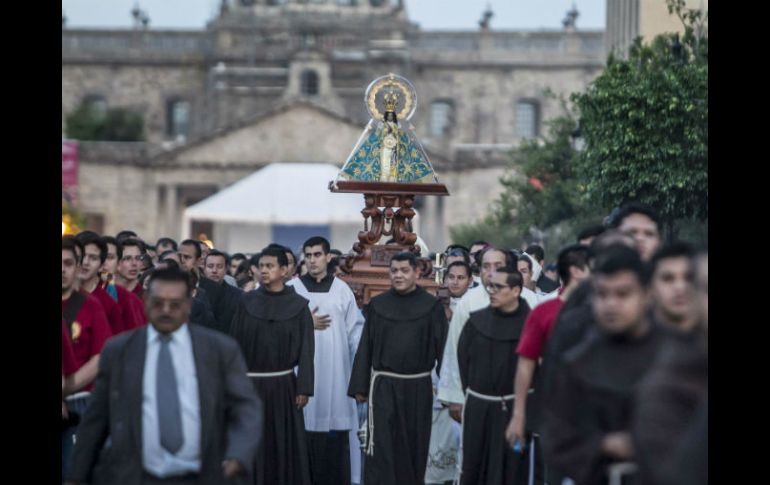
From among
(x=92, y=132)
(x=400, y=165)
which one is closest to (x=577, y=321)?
(x=400, y=165)

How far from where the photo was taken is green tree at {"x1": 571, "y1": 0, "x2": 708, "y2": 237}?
20641 mm

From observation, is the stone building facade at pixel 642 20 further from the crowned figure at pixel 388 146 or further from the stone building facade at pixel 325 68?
the stone building facade at pixel 325 68

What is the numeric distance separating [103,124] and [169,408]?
6358cm

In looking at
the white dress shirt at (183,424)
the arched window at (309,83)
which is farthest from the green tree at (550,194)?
the arched window at (309,83)

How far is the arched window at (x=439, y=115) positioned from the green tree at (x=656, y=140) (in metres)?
52.4

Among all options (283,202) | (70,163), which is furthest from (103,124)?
(283,202)

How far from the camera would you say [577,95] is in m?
22.9

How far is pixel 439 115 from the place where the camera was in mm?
75000

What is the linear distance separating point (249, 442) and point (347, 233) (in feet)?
130

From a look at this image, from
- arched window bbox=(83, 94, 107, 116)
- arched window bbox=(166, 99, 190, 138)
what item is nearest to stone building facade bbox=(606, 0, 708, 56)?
arched window bbox=(166, 99, 190, 138)

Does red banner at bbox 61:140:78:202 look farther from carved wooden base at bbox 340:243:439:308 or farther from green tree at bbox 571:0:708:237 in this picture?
carved wooden base at bbox 340:243:439:308

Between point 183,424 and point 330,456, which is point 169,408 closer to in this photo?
point 183,424
